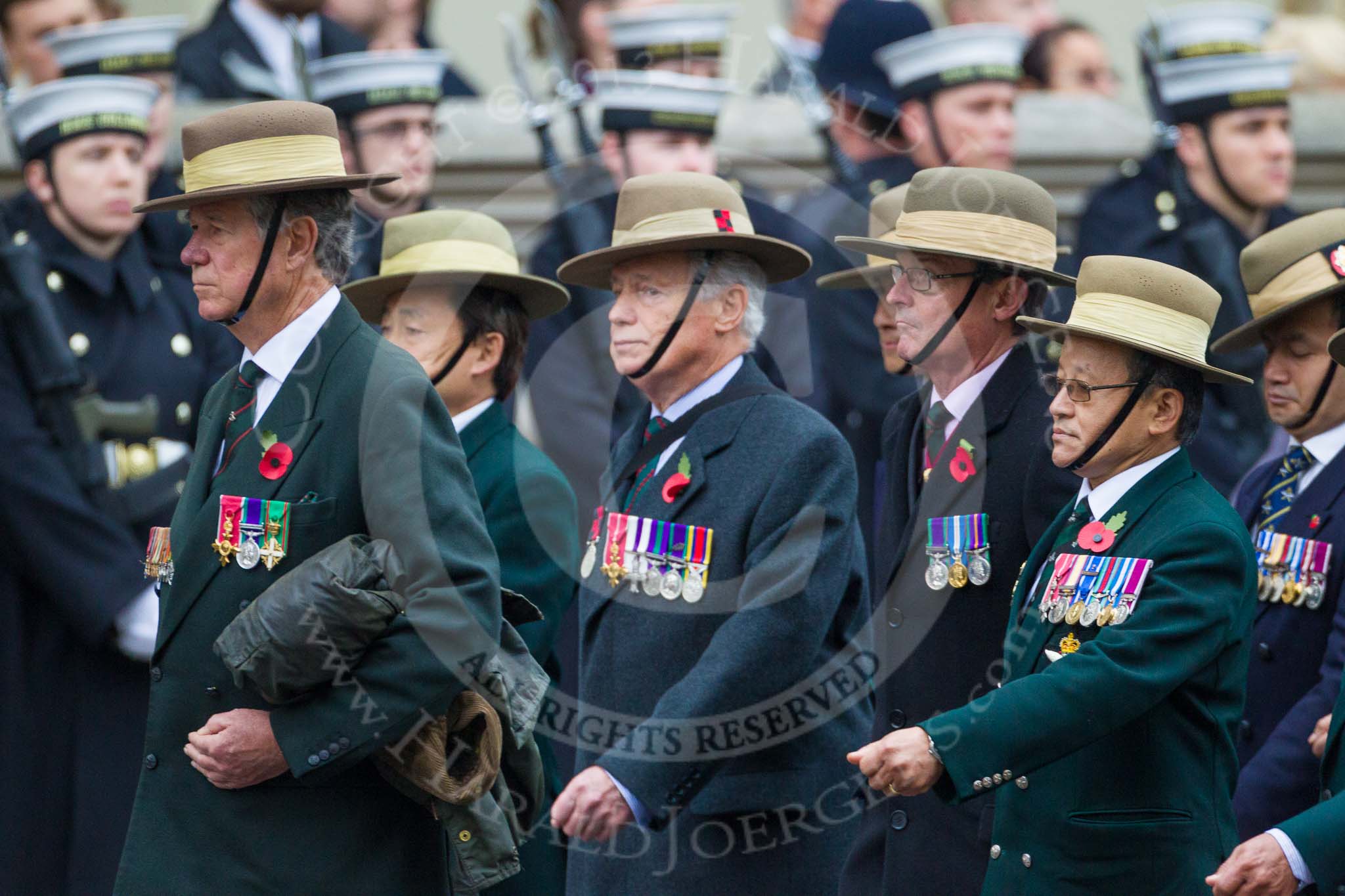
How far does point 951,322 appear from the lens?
478 cm

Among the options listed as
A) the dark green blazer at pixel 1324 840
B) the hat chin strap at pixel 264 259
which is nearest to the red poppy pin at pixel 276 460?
the hat chin strap at pixel 264 259

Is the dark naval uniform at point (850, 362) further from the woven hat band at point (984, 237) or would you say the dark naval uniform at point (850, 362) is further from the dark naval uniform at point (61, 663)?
the dark naval uniform at point (61, 663)

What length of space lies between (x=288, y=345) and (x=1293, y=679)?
8.57 feet

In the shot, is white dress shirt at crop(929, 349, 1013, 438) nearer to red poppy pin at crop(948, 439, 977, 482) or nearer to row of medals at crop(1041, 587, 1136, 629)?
red poppy pin at crop(948, 439, 977, 482)

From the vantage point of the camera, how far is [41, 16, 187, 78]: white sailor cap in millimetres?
7305

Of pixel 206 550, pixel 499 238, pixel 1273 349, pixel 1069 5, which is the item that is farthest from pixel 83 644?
pixel 1069 5

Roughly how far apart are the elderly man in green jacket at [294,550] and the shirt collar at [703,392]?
43.4 inches

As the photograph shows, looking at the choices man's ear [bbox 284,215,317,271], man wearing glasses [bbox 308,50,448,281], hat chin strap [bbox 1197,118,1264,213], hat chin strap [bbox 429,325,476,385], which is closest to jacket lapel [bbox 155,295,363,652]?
man's ear [bbox 284,215,317,271]

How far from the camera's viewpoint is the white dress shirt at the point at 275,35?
8.45 m

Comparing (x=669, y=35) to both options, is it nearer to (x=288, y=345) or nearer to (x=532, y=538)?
(x=532, y=538)

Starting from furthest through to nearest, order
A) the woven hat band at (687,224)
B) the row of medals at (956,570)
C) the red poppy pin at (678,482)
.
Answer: the woven hat band at (687,224)
the red poppy pin at (678,482)
the row of medals at (956,570)

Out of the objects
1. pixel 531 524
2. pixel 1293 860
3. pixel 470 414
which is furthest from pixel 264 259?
pixel 1293 860

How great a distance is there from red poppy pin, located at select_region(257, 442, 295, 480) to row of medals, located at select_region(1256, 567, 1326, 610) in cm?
234

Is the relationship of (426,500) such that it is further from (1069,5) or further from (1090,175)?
(1069,5)
